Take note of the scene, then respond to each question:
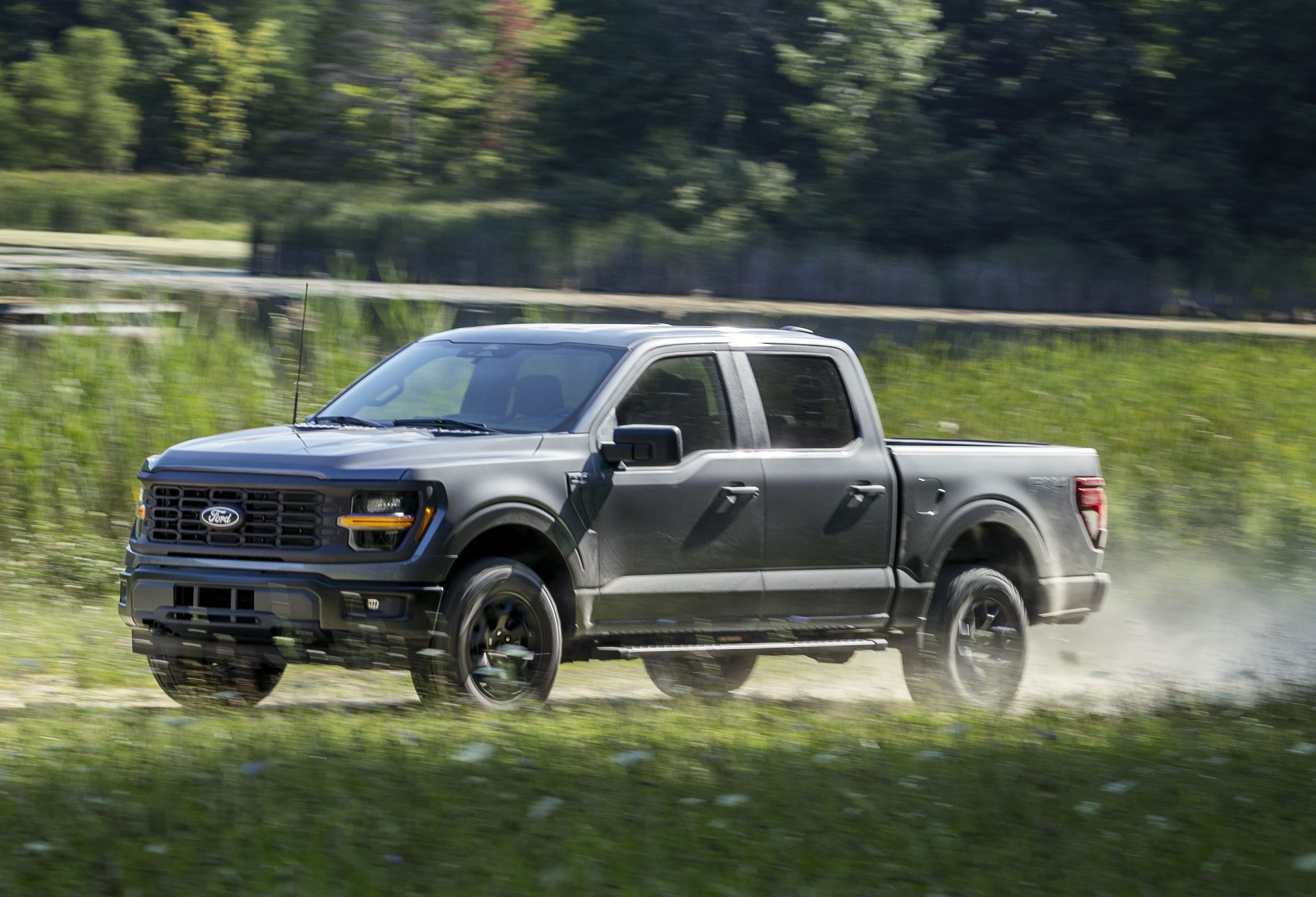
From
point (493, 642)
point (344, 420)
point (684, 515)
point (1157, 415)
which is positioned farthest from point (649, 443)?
point (1157, 415)

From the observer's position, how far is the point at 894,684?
37.0 ft

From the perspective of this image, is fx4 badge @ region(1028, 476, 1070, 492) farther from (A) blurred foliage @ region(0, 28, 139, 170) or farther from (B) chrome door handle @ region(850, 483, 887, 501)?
(A) blurred foliage @ region(0, 28, 139, 170)

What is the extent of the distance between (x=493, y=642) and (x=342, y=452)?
3.28ft

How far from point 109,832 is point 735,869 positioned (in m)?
1.83

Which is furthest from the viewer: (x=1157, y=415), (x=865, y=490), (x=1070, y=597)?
(x=1157, y=415)

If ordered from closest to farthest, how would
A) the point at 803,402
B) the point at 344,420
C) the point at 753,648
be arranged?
the point at 344,420
the point at 753,648
the point at 803,402

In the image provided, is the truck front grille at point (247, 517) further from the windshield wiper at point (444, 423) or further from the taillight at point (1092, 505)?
the taillight at point (1092, 505)

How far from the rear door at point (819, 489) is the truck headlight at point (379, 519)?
192 cm

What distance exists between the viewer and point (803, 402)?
368 inches

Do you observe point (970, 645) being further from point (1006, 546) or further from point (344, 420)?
point (344, 420)

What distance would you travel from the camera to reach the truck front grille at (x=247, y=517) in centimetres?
773

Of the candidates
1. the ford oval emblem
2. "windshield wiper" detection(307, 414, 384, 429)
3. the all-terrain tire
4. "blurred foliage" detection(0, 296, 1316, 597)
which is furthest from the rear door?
"blurred foliage" detection(0, 296, 1316, 597)

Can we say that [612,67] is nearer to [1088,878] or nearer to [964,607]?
[964,607]

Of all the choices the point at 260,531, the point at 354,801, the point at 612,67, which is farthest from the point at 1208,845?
the point at 612,67
